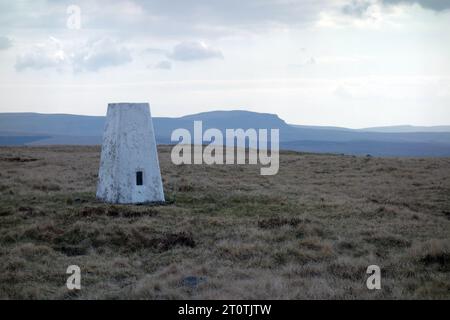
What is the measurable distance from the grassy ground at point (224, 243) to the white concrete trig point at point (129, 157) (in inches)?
40.5

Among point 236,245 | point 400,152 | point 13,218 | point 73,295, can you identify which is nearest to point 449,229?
point 236,245

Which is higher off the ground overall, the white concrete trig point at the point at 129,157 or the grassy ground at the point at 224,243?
the white concrete trig point at the point at 129,157

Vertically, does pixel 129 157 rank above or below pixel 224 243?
above

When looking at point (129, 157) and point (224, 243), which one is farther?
point (129, 157)

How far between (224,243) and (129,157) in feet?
21.7

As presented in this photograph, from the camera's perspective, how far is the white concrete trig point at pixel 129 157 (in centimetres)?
1786

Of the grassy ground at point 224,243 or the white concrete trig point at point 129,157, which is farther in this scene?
the white concrete trig point at point 129,157

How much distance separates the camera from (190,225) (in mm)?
14758

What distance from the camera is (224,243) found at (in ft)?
41.4

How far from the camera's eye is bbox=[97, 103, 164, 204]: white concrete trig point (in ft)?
58.6

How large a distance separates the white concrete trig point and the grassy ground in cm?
103
